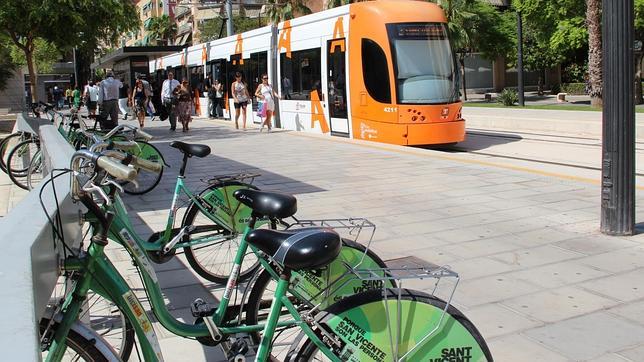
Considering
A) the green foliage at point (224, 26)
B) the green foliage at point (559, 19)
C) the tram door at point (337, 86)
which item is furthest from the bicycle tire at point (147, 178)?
the green foliage at point (224, 26)

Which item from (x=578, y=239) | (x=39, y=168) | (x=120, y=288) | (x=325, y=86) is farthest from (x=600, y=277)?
(x=325, y=86)

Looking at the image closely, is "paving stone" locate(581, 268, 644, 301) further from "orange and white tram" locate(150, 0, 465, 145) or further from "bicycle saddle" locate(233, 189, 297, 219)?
"orange and white tram" locate(150, 0, 465, 145)

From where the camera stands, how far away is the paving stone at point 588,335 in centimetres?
405

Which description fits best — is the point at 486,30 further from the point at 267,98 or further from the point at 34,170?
the point at 34,170

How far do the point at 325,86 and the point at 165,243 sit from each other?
1279 cm

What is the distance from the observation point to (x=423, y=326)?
269 centimetres

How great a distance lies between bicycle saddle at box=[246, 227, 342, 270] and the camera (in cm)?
260

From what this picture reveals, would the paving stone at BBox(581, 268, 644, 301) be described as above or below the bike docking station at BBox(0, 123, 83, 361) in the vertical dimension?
below

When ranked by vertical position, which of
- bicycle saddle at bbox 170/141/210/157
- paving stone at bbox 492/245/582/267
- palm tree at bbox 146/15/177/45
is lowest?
paving stone at bbox 492/245/582/267

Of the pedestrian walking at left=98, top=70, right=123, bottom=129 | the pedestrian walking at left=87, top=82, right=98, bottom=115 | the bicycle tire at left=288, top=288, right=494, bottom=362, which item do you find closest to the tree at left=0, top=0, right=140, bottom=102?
the pedestrian walking at left=87, top=82, right=98, bottom=115

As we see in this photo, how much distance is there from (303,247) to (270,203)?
30.1 inches

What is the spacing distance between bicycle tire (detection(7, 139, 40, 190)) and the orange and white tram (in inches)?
291

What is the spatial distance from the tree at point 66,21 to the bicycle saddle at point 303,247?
54.9ft

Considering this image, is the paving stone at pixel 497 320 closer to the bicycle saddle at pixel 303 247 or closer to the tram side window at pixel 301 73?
the bicycle saddle at pixel 303 247
